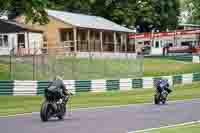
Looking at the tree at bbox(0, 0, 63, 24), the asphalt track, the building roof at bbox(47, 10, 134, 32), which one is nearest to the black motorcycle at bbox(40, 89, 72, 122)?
the asphalt track

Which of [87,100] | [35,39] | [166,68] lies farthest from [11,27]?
[87,100]

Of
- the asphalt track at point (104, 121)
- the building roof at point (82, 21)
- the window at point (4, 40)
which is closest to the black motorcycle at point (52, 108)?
the asphalt track at point (104, 121)

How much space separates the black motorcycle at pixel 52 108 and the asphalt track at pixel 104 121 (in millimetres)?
258

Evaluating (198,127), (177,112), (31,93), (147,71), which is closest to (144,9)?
(147,71)

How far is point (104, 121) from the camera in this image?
18547 mm

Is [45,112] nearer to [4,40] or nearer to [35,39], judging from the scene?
[35,39]

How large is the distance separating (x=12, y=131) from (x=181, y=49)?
220 ft

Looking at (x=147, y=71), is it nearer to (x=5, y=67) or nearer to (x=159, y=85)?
(x=5, y=67)

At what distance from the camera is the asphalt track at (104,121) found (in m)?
16.2

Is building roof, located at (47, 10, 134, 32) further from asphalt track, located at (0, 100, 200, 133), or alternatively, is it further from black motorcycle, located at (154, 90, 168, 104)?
asphalt track, located at (0, 100, 200, 133)

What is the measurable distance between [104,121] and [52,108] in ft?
5.63

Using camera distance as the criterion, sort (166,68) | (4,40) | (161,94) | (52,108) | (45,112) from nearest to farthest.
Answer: (45,112) → (52,108) → (161,94) → (166,68) → (4,40)

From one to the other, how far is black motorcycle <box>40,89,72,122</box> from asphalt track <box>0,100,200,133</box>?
0.85ft

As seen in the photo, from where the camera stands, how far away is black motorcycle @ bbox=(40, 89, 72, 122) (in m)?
18.7
